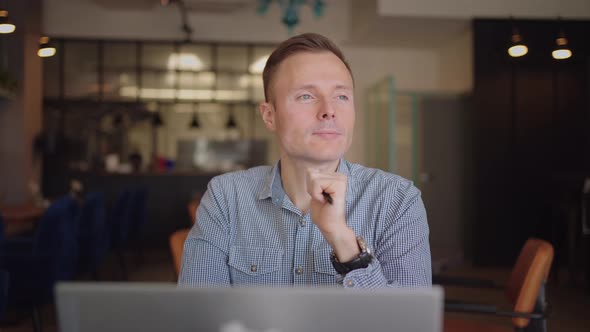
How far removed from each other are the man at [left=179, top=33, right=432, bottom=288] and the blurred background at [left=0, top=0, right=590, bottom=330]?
3.73m

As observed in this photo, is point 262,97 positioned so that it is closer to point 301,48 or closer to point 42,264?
point 42,264

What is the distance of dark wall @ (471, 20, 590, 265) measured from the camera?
7449 mm

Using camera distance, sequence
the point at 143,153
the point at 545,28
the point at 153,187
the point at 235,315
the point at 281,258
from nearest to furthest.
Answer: the point at 235,315
the point at 281,258
the point at 545,28
the point at 153,187
the point at 143,153

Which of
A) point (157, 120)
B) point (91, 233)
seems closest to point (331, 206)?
point (91, 233)

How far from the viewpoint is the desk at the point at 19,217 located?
5.03 metres

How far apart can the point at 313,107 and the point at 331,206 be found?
305mm

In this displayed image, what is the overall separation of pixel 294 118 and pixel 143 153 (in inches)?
375

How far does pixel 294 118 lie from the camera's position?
1377 mm

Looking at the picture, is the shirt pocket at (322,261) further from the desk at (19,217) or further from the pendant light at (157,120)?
the pendant light at (157,120)

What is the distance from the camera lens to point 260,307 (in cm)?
65

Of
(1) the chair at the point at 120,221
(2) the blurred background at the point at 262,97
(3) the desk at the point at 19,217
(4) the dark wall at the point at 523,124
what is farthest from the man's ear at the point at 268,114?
(4) the dark wall at the point at 523,124

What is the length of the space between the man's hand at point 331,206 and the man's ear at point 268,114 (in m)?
0.36

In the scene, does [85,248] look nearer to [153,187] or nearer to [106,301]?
[153,187]

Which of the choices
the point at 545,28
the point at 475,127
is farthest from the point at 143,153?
the point at 545,28
